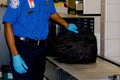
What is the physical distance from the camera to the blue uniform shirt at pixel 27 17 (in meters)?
2.23

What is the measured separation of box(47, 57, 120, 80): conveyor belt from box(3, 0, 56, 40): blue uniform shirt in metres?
0.49

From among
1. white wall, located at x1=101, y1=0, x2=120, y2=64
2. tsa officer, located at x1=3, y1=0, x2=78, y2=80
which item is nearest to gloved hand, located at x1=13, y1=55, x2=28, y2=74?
tsa officer, located at x1=3, y1=0, x2=78, y2=80

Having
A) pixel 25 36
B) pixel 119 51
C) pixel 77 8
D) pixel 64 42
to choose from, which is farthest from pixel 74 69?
pixel 77 8

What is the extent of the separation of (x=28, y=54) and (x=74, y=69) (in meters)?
0.64

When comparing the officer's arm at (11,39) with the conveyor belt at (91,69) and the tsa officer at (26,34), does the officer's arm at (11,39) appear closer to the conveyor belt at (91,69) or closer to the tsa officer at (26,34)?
the tsa officer at (26,34)

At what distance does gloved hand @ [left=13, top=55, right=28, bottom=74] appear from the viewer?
87.9 inches

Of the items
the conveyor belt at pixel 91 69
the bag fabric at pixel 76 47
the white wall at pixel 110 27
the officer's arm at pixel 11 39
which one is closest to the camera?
the officer's arm at pixel 11 39

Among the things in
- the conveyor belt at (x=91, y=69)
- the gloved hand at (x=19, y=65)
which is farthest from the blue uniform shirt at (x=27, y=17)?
the conveyor belt at (x=91, y=69)

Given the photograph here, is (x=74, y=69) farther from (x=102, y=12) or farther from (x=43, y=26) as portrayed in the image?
(x=102, y=12)

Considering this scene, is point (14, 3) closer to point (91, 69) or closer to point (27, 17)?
point (27, 17)

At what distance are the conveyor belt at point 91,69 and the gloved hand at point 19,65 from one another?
1.49ft

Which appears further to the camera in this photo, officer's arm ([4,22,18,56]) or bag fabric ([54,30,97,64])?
bag fabric ([54,30,97,64])

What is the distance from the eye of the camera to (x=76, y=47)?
3043 millimetres

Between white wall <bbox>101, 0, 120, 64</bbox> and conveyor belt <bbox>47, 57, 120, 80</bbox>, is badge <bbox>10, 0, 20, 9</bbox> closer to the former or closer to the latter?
conveyor belt <bbox>47, 57, 120, 80</bbox>
